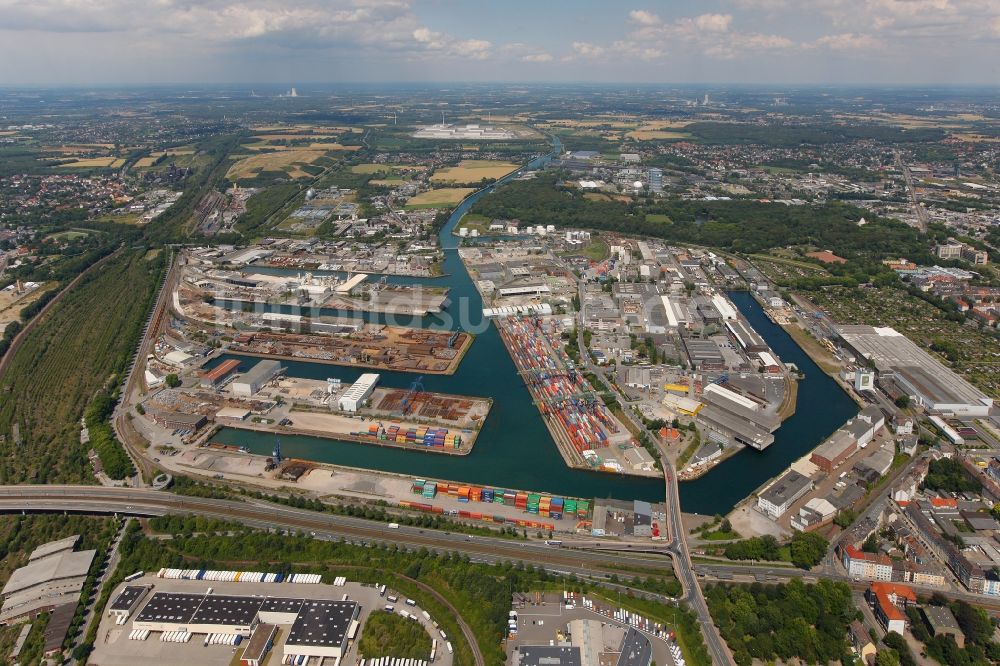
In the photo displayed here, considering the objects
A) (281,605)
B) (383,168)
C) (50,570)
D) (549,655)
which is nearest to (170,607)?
(281,605)

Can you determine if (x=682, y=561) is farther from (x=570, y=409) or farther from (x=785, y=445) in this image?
(x=570, y=409)

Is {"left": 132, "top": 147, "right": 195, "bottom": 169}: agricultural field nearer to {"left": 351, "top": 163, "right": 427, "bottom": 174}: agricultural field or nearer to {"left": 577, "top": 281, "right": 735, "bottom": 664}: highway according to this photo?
{"left": 351, "top": 163, "right": 427, "bottom": 174}: agricultural field

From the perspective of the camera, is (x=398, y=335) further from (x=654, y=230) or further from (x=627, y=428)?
(x=654, y=230)

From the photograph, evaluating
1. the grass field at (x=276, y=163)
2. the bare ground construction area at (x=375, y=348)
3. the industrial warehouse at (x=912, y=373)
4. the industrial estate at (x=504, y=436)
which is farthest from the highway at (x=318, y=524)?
the grass field at (x=276, y=163)

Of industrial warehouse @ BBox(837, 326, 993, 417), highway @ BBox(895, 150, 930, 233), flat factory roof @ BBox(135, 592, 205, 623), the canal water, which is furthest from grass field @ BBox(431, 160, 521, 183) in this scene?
flat factory roof @ BBox(135, 592, 205, 623)

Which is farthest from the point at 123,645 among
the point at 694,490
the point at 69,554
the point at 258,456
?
the point at 694,490
